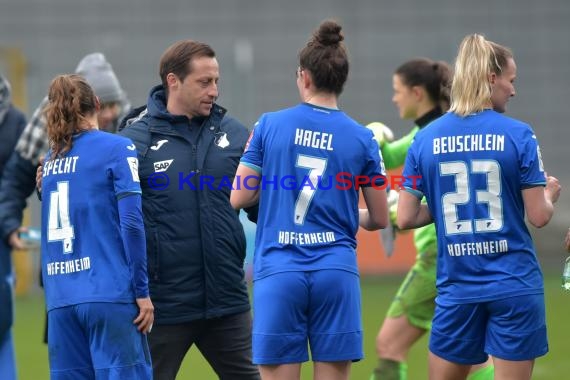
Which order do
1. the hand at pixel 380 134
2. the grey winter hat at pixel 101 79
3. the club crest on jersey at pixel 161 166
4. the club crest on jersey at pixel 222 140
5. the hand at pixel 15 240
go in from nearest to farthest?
the club crest on jersey at pixel 161 166
the club crest on jersey at pixel 222 140
the grey winter hat at pixel 101 79
the hand at pixel 380 134
the hand at pixel 15 240

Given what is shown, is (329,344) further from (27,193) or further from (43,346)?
(43,346)

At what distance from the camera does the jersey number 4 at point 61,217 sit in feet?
16.2

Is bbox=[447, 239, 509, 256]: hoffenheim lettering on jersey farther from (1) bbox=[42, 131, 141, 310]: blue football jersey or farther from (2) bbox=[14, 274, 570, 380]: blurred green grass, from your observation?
(2) bbox=[14, 274, 570, 380]: blurred green grass

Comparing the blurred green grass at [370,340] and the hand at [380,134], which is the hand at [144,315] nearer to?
the hand at [380,134]

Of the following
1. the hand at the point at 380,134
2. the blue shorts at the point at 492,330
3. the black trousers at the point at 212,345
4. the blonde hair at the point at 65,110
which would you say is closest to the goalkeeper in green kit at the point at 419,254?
the hand at the point at 380,134

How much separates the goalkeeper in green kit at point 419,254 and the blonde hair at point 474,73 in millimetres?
1633

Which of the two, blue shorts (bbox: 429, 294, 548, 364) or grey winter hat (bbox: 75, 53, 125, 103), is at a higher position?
grey winter hat (bbox: 75, 53, 125, 103)

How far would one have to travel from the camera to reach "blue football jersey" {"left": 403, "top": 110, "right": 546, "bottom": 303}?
4832mm

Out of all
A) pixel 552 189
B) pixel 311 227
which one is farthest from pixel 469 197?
pixel 311 227

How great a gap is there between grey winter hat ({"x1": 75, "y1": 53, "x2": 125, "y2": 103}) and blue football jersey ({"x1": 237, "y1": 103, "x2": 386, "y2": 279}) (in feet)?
6.15

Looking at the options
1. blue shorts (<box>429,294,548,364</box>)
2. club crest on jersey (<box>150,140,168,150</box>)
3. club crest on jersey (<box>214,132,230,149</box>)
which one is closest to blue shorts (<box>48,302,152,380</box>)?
club crest on jersey (<box>150,140,168,150</box>)

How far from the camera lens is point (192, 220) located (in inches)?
214

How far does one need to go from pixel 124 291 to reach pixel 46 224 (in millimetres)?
470

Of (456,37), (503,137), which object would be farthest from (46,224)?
(456,37)
